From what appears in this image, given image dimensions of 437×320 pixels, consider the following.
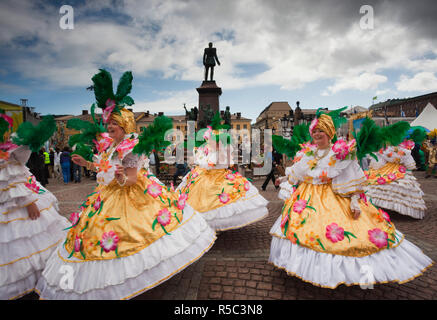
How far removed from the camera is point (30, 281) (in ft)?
9.60

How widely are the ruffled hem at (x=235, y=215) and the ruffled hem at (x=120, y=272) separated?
1.73 m

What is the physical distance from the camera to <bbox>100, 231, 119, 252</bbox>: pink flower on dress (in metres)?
2.50

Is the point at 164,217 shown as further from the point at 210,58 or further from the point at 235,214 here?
the point at 210,58

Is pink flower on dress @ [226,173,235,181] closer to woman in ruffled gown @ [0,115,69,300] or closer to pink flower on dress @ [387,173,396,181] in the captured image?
woman in ruffled gown @ [0,115,69,300]

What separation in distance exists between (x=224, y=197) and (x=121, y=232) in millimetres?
2364

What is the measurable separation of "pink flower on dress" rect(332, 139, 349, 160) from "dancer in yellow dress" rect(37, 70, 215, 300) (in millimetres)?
1873

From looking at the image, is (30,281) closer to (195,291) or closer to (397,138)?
(195,291)

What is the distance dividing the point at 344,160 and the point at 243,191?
7.36 feet

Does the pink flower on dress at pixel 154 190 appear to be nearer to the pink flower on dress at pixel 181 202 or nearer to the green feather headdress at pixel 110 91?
the pink flower on dress at pixel 181 202

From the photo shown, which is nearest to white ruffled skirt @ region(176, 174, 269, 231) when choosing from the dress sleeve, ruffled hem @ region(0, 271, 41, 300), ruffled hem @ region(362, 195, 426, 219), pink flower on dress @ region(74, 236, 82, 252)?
the dress sleeve

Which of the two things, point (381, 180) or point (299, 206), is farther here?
point (381, 180)

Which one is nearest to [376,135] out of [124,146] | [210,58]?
[124,146]

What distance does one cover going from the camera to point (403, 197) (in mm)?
6121
